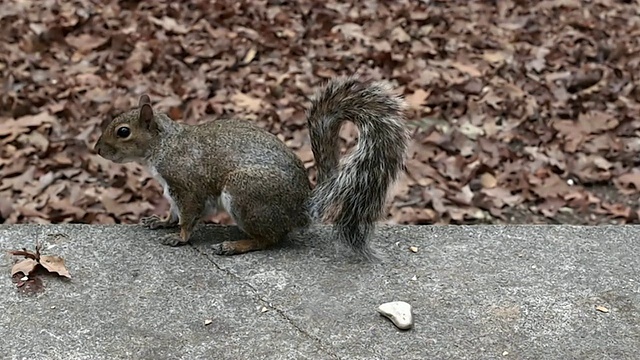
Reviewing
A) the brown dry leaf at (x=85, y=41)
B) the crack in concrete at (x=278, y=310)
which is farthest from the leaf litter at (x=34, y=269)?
the brown dry leaf at (x=85, y=41)

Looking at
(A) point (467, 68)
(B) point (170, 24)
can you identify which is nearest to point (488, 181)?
(A) point (467, 68)

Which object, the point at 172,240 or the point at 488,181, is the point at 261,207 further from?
the point at 488,181

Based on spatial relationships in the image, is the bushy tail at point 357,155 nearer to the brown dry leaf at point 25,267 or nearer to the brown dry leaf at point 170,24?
the brown dry leaf at point 25,267

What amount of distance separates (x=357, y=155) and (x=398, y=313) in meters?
0.55

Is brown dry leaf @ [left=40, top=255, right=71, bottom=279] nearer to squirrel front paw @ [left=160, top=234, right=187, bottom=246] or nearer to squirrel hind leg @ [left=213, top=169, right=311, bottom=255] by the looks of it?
squirrel front paw @ [left=160, top=234, right=187, bottom=246]

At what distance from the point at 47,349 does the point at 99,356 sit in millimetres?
158

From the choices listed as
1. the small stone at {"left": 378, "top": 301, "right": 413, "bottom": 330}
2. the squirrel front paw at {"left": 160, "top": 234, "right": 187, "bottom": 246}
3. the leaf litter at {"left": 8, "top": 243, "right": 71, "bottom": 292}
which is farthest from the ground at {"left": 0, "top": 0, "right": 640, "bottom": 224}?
the small stone at {"left": 378, "top": 301, "right": 413, "bottom": 330}

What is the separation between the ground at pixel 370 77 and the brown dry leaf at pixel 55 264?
1.35 meters

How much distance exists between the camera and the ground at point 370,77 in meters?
4.53

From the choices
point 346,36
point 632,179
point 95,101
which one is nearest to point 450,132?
point 632,179

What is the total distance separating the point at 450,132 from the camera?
5.18m

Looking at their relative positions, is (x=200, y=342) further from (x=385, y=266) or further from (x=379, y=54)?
(x=379, y=54)

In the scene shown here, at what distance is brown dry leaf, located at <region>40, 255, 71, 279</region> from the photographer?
281 centimetres

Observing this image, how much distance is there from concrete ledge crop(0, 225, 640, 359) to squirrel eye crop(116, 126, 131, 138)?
373 millimetres
